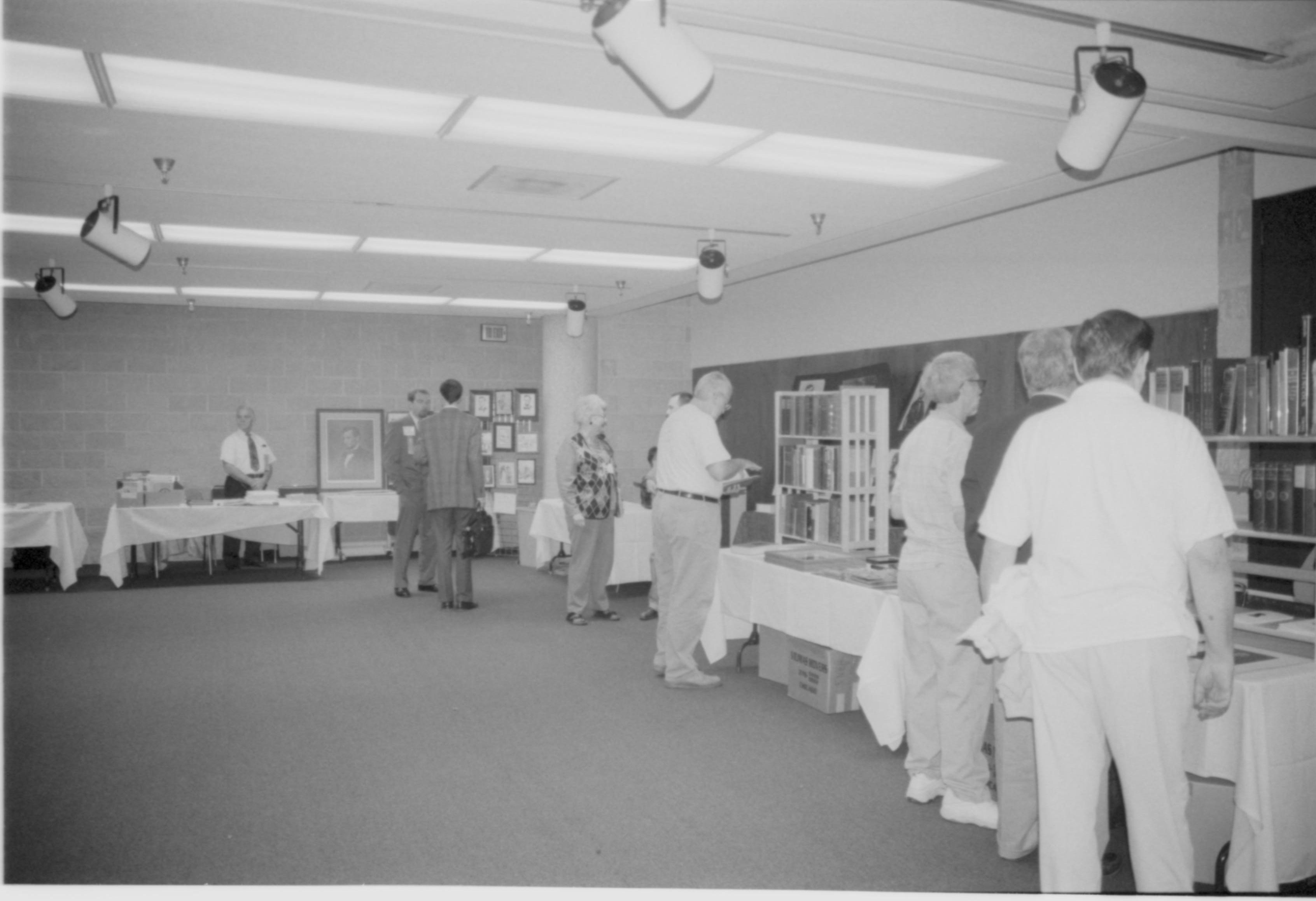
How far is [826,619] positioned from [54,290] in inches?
254

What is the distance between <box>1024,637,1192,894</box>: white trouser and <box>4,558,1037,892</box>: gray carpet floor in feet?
2.35

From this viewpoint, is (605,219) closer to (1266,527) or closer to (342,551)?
(1266,527)

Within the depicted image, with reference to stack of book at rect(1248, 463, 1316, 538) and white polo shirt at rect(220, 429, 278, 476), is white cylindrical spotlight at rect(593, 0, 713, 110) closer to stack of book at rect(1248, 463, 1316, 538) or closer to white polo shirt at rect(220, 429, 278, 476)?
stack of book at rect(1248, 463, 1316, 538)

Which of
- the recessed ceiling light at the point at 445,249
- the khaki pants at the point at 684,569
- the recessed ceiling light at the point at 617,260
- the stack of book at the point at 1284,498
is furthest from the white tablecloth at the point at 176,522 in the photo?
the stack of book at the point at 1284,498

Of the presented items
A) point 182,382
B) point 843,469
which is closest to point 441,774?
point 843,469

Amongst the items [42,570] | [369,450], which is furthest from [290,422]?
[42,570]

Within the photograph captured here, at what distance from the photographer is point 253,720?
4.36 metres

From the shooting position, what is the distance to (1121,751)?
2113 millimetres

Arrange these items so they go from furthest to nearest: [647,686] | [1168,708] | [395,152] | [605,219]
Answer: [605,219]
[647,686]
[395,152]
[1168,708]

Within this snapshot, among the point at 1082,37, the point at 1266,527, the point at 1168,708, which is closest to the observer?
→ the point at 1168,708

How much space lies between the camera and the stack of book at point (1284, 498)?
375 centimetres

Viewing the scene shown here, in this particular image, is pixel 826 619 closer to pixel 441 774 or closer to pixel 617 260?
pixel 441 774

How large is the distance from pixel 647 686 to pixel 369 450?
678 centimetres

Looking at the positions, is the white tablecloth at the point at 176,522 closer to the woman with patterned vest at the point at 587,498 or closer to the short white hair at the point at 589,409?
the woman with patterned vest at the point at 587,498
